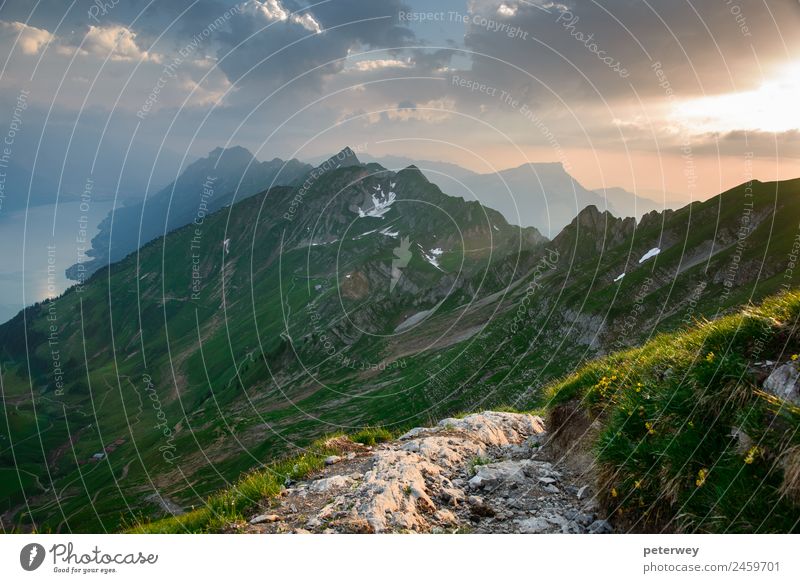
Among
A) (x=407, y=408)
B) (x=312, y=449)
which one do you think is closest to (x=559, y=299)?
(x=407, y=408)

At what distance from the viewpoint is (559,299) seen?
380 feet

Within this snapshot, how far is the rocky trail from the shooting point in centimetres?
898

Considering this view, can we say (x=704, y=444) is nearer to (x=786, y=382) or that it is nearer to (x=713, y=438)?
(x=713, y=438)

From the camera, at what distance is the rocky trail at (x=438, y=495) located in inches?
353

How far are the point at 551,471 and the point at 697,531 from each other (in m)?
4.10

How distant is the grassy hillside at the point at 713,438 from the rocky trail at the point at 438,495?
1.24 meters

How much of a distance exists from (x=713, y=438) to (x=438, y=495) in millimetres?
5481

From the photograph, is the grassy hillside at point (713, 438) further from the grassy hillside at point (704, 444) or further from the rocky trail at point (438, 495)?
the rocky trail at point (438, 495)
